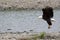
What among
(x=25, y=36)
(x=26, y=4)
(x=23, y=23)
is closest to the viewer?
(x=25, y=36)

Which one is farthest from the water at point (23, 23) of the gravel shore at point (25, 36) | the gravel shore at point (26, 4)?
the gravel shore at point (26, 4)

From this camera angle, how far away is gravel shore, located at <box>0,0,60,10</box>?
16.7m

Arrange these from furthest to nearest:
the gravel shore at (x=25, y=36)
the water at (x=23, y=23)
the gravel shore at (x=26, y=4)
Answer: the gravel shore at (x=26, y=4) < the water at (x=23, y=23) < the gravel shore at (x=25, y=36)

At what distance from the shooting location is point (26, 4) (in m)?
17.2

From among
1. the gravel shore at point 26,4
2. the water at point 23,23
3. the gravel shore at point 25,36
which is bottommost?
the gravel shore at point 25,36

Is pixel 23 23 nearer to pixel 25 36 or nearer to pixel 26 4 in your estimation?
pixel 25 36

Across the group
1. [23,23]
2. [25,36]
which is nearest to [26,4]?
[23,23]

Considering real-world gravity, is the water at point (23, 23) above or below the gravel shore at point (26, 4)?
below

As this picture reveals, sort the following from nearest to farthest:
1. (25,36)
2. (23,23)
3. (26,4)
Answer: (25,36) < (23,23) < (26,4)

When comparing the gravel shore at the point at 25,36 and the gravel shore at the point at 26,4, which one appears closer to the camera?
the gravel shore at the point at 25,36

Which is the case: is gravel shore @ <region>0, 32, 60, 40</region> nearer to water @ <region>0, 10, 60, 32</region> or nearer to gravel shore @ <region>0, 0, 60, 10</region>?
water @ <region>0, 10, 60, 32</region>

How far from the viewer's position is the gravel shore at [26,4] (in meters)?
16.7

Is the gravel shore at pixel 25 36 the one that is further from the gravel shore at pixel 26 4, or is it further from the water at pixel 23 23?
the gravel shore at pixel 26 4

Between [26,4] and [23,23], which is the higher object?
[26,4]
